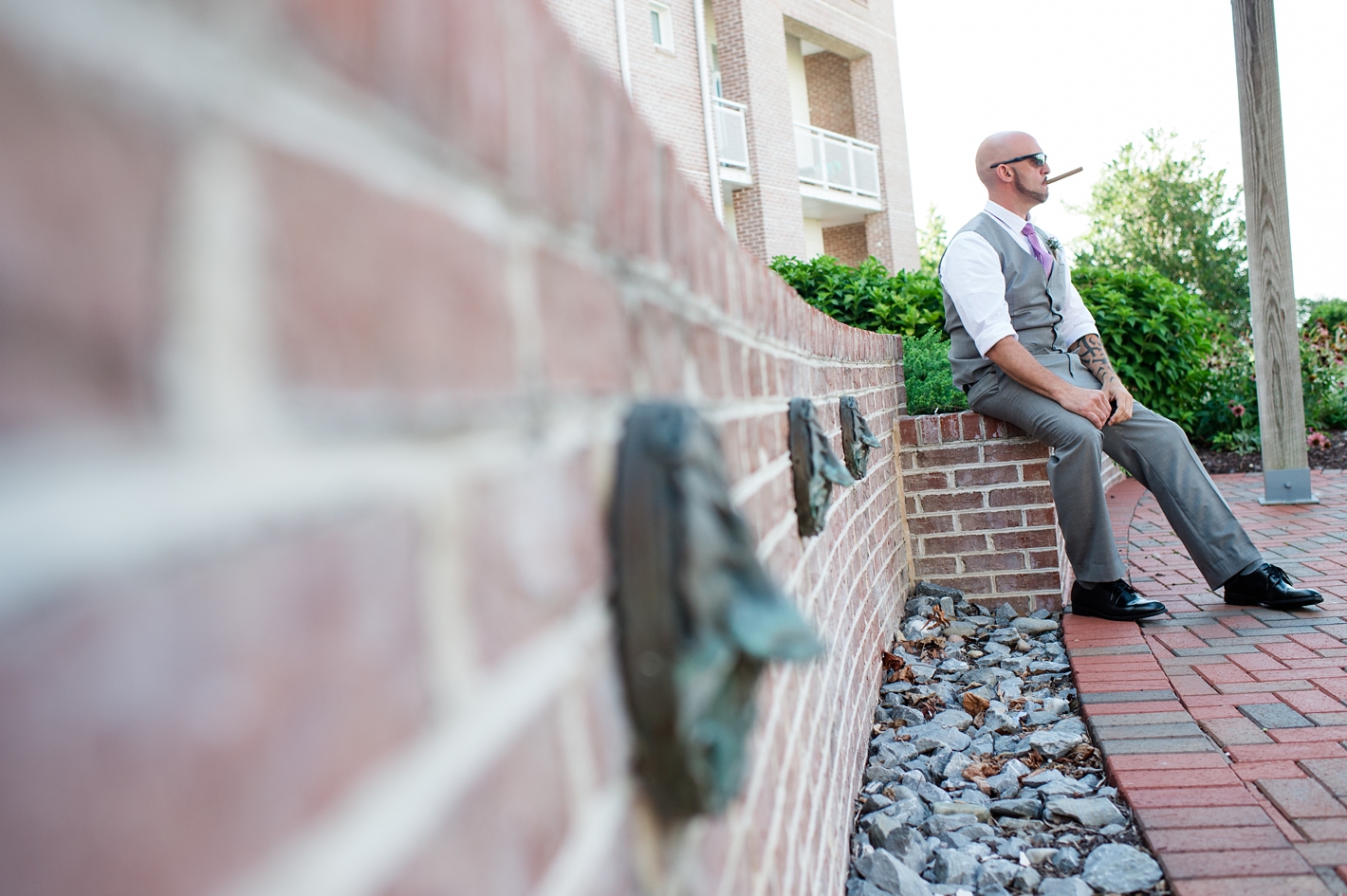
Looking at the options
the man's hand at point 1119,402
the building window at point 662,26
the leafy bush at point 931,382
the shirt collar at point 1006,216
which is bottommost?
the man's hand at point 1119,402

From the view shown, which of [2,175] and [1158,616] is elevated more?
[2,175]

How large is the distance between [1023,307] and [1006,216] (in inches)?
15.7

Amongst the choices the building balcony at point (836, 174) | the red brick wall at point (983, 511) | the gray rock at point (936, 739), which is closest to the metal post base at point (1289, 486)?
the red brick wall at point (983, 511)

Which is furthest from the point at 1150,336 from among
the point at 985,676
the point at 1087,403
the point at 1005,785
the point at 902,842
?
the point at 902,842

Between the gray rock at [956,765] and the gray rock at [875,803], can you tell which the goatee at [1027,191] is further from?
the gray rock at [875,803]

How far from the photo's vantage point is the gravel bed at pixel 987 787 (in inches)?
77.1

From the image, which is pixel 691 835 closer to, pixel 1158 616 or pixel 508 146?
pixel 508 146

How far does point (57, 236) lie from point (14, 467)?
75mm

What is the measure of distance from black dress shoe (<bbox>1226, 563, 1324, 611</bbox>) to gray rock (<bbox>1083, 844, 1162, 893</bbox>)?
1.93 m

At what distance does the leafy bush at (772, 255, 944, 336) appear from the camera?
20.4 ft

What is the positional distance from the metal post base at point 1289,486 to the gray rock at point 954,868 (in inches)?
185

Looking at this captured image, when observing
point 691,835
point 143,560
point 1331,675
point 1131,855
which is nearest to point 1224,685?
point 1331,675

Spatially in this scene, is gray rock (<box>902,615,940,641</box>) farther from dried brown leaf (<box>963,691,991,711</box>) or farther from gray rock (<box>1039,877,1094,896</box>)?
gray rock (<box>1039,877,1094,896</box>)

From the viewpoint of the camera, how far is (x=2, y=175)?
0.93 feet
